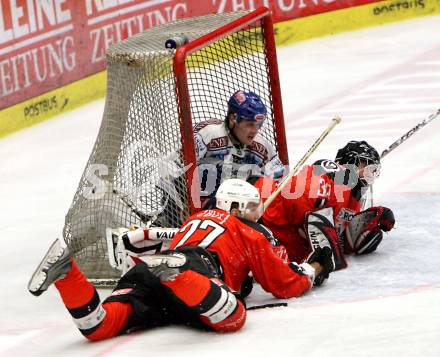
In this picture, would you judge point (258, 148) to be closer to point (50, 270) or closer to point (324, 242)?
point (324, 242)

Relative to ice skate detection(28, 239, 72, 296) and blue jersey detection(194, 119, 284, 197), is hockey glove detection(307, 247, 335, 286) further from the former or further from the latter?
ice skate detection(28, 239, 72, 296)

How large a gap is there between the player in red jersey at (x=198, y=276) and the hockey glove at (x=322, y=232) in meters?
0.10

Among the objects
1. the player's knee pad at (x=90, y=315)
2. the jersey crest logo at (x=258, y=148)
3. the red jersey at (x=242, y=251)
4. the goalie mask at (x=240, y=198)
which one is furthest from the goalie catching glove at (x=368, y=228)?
the player's knee pad at (x=90, y=315)

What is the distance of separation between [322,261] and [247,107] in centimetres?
104

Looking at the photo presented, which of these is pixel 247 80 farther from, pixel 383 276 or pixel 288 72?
pixel 288 72

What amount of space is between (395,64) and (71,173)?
420 centimetres

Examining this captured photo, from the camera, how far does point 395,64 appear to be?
489 inches

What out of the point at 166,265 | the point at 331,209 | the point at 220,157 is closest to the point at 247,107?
the point at 220,157

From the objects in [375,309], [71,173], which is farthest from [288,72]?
[375,309]

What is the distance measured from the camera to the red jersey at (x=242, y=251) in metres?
5.74

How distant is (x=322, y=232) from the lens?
6312 millimetres

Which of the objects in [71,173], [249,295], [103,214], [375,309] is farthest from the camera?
[71,173]

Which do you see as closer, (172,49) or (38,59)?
(172,49)

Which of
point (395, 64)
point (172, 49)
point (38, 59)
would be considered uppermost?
point (172, 49)
